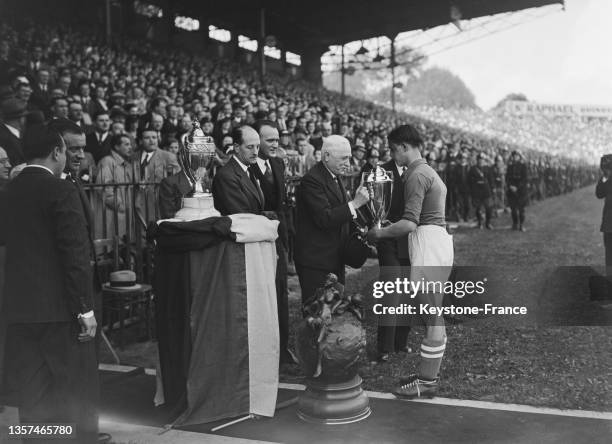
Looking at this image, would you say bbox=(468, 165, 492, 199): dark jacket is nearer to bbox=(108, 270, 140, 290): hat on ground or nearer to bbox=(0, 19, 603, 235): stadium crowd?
bbox=(0, 19, 603, 235): stadium crowd

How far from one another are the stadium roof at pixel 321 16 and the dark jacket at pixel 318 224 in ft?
27.9

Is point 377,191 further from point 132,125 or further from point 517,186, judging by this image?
point 517,186

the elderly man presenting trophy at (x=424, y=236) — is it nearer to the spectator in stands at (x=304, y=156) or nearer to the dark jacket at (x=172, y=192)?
the dark jacket at (x=172, y=192)

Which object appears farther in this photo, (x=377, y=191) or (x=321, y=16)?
(x=321, y=16)

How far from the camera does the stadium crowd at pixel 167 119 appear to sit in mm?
6332

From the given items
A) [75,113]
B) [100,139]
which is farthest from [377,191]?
[75,113]

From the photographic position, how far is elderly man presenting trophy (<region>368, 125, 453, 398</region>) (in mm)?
3838

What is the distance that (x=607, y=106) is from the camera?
4.75 m

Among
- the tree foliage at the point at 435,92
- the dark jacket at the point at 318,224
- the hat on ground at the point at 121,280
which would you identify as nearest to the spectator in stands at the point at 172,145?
the hat on ground at the point at 121,280

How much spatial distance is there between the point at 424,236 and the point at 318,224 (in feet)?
2.23

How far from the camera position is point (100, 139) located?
7.12 metres

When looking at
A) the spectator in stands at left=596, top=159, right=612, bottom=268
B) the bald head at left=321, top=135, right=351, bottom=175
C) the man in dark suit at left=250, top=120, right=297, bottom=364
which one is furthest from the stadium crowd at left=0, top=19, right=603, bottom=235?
the bald head at left=321, top=135, right=351, bottom=175

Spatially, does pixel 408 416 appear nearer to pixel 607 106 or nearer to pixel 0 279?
pixel 0 279

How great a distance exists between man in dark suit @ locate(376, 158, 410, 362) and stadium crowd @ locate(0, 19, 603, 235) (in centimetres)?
163
